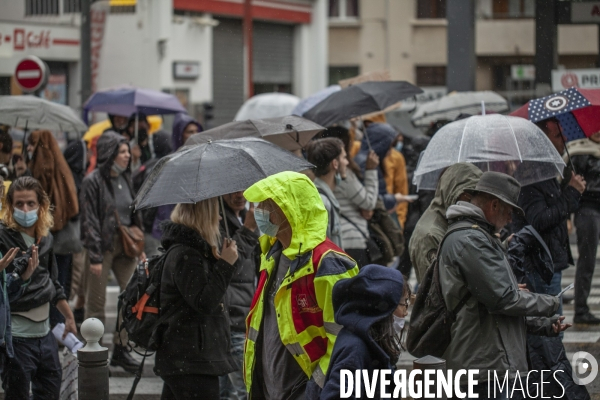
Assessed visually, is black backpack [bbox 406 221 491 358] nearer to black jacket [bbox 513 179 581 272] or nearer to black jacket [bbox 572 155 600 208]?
black jacket [bbox 513 179 581 272]

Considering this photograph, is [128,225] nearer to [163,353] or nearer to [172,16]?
[163,353]

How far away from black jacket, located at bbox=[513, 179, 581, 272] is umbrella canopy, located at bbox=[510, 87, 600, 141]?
508 mm

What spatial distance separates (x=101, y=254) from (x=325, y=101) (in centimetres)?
266

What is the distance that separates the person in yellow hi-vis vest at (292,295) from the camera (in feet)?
16.0

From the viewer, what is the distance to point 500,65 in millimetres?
42250

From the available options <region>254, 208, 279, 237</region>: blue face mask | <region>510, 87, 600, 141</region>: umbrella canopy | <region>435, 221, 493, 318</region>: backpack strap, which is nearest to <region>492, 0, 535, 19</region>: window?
<region>510, 87, 600, 141</region>: umbrella canopy

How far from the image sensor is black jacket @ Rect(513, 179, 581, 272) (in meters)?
7.34

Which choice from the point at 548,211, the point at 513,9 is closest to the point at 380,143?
the point at 548,211

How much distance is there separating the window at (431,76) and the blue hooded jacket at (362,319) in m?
38.5

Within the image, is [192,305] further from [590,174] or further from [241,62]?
[241,62]

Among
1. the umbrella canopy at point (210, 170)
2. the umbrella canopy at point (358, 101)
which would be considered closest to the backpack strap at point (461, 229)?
the umbrella canopy at point (210, 170)

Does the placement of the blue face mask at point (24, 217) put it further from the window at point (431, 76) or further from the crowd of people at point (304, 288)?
the window at point (431, 76)

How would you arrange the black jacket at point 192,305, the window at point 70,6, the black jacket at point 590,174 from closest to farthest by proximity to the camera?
the black jacket at point 192,305
the black jacket at point 590,174
the window at point 70,6

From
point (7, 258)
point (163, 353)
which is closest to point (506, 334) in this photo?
point (163, 353)
